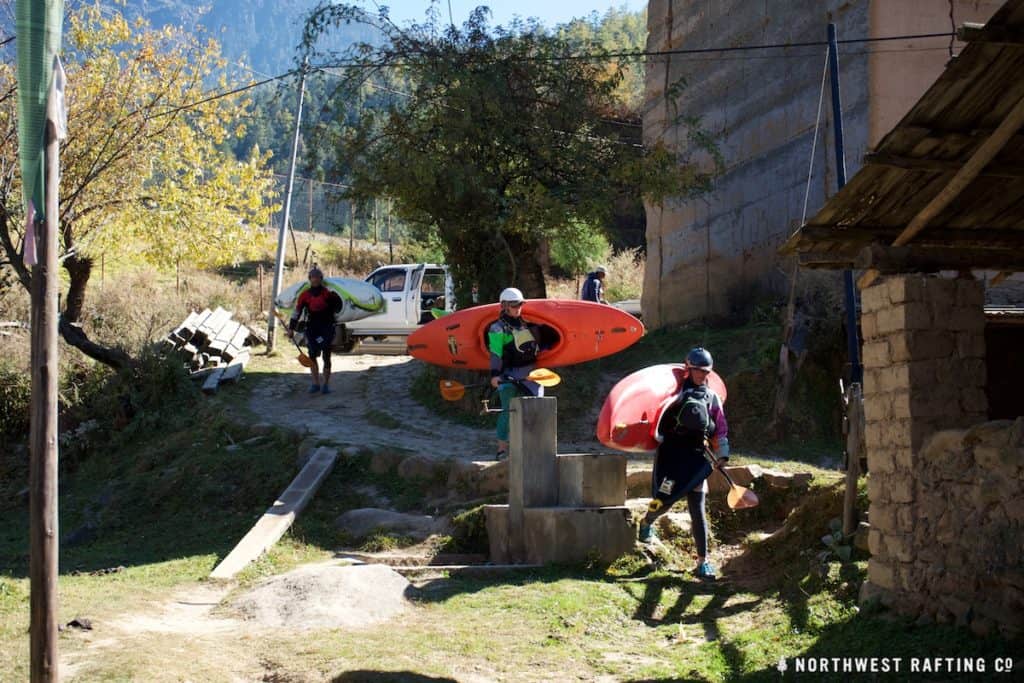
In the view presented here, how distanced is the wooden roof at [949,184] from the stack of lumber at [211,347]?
10834 millimetres

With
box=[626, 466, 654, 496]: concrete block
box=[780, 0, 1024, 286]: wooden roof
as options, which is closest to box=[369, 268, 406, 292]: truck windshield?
box=[626, 466, 654, 496]: concrete block

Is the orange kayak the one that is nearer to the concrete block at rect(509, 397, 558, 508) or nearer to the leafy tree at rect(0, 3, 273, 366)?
the concrete block at rect(509, 397, 558, 508)

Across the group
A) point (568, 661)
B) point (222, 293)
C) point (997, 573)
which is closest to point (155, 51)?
point (222, 293)

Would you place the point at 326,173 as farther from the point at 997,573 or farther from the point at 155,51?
the point at 997,573

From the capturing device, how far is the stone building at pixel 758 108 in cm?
1280

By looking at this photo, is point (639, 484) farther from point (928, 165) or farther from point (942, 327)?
point (928, 165)

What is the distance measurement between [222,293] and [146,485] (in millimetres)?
12853

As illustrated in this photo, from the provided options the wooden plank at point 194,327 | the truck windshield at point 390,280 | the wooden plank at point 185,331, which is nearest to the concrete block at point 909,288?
the wooden plank at point 185,331

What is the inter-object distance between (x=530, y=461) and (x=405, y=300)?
11492 millimetres

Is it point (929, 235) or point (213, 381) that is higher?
point (929, 235)

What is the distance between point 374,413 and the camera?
13969 mm

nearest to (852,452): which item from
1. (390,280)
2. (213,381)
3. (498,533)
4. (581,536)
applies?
(581,536)

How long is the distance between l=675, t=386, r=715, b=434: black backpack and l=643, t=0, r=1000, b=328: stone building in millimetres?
6194

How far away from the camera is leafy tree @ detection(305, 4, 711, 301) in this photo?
547 inches
